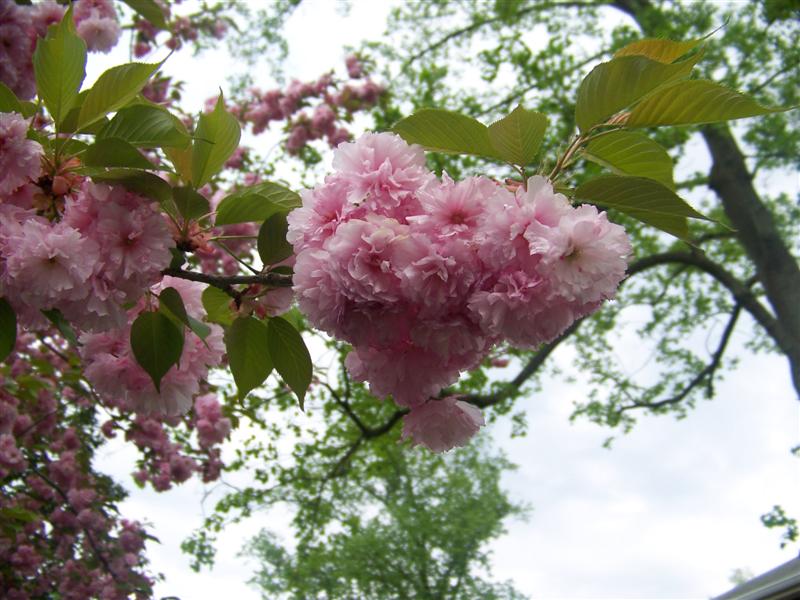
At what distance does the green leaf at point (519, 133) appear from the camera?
28.7 inches

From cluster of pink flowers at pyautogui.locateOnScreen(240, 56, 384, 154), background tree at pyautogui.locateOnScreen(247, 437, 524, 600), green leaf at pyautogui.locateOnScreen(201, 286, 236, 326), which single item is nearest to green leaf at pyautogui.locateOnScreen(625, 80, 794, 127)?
green leaf at pyautogui.locateOnScreen(201, 286, 236, 326)

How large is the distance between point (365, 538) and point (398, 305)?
16191 mm

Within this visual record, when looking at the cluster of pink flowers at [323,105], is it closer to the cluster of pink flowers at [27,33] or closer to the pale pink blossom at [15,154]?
the cluster of pink flowers at [27,33]

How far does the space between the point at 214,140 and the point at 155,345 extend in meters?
0.27

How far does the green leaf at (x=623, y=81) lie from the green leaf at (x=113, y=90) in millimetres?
473

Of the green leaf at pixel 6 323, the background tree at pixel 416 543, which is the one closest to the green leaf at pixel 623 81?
the green leaf at pixel 6 323

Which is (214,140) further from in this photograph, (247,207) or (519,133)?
(519,133)

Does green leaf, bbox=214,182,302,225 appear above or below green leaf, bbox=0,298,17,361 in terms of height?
above

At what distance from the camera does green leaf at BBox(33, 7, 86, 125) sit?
2.70ft

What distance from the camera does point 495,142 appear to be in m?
0.75

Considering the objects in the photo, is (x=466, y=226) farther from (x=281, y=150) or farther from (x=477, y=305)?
(x=281, y=150)

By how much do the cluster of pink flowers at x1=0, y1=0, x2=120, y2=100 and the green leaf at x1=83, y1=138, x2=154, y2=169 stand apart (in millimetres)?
802

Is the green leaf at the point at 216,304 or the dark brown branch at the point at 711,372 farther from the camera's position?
the dark brown branch at the point at 711,372

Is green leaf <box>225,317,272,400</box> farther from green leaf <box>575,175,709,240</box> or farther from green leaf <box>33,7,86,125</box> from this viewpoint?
green leaf <box>575,175,709,240</box>
